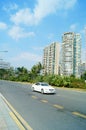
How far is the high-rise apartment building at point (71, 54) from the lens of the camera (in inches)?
5527

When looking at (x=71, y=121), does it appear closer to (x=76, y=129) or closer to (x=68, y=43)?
(x=76, y=129)

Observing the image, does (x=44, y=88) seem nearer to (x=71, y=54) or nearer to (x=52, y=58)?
(x=71, y=54)

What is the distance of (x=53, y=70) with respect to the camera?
159750 mm

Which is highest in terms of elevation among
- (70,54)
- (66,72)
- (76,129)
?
(70,54)

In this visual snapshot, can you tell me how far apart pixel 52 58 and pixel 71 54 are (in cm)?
2272

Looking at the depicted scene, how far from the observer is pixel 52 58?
16038 cm

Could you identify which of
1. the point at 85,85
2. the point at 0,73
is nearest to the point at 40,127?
the point at 85,85

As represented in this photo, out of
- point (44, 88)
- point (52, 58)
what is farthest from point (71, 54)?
point (44, 88)

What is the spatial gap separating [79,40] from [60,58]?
16.2 m

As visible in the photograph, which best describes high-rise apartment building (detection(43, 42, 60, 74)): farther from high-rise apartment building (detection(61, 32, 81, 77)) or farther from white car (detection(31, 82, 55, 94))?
white car (detection(31, 82, 55, 94))

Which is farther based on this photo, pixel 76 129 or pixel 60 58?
pixel 60 58

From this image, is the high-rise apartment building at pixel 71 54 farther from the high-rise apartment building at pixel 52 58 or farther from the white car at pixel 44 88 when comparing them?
the white car at pixel 44 88

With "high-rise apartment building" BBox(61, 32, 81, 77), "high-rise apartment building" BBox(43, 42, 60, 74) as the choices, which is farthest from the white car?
"high-rise apartment building" BBox(43, 42, 60, 74)

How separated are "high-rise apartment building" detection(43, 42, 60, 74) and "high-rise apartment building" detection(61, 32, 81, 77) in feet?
41.4
